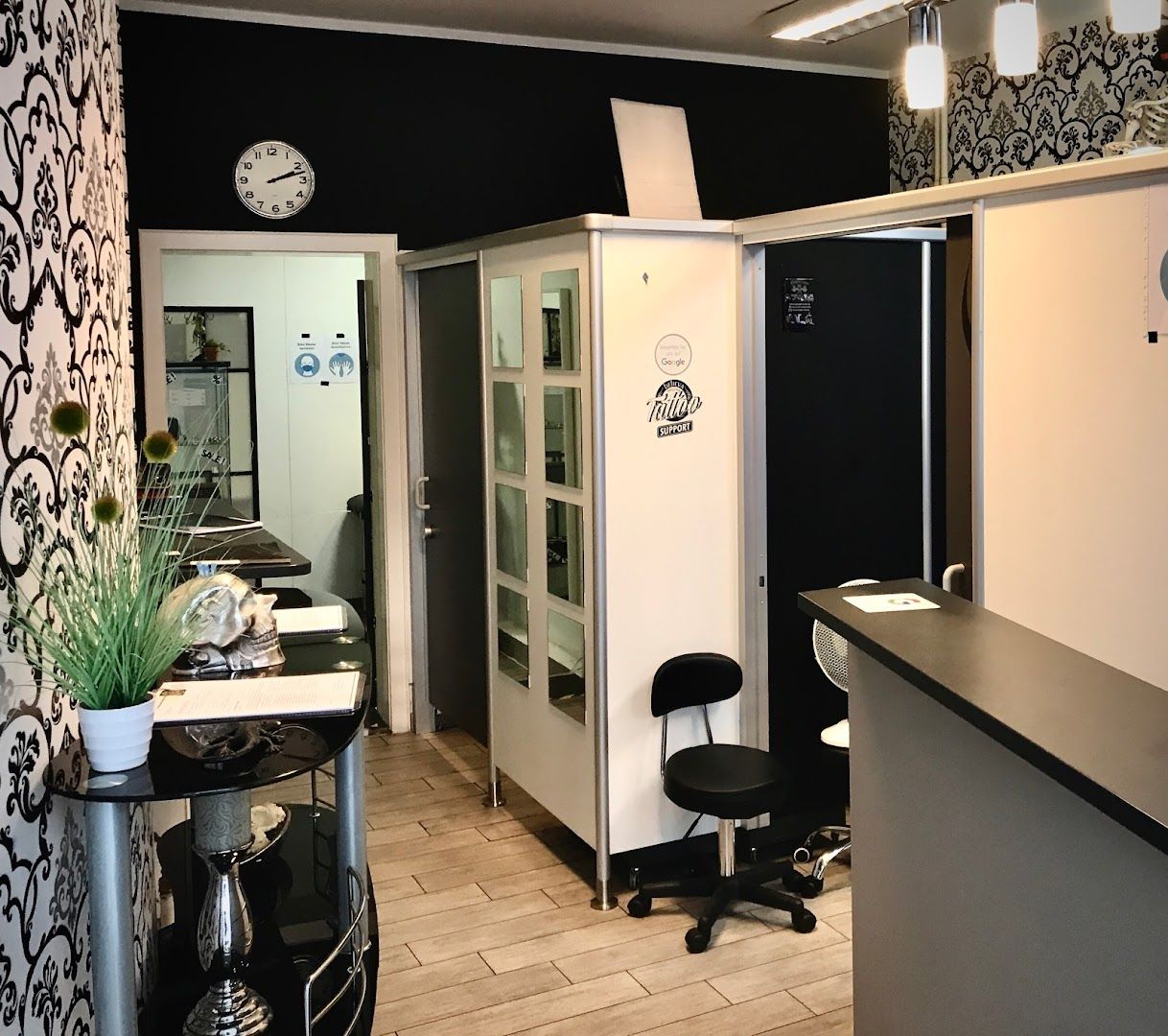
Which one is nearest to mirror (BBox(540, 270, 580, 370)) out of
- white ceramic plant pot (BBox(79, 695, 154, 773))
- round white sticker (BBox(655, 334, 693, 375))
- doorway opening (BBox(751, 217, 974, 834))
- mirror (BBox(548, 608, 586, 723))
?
round white sticker (BBox(655, 334, 693, 375))

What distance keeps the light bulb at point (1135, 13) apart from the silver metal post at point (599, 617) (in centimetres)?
195

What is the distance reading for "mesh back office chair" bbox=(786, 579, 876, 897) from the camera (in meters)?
3.97

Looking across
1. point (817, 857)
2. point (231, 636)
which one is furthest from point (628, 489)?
point (231, 636)

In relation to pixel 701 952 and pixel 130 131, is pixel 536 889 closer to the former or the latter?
pixel 701 952

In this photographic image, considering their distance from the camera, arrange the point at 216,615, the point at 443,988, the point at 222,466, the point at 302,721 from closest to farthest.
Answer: the point at 302,721 → the point at 216,615 → the point at 443,988 → the point at 222,466

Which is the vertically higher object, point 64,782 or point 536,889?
point 64,782

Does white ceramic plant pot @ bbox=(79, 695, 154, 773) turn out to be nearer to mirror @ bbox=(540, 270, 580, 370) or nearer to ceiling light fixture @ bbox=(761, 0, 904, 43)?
mirror @ bbox=(540, 270, 580, 370)

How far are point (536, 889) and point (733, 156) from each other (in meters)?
3.84

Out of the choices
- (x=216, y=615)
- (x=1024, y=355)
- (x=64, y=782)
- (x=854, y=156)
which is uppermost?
(x=854, y=156)

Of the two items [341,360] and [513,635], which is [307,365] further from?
[513,635]

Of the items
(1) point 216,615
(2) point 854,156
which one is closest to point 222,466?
(2) point 854,156

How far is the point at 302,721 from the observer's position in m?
2.06

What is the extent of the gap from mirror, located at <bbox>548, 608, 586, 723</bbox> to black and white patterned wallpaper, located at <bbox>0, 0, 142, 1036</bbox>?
1978 mm

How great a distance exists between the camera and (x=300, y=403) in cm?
786
